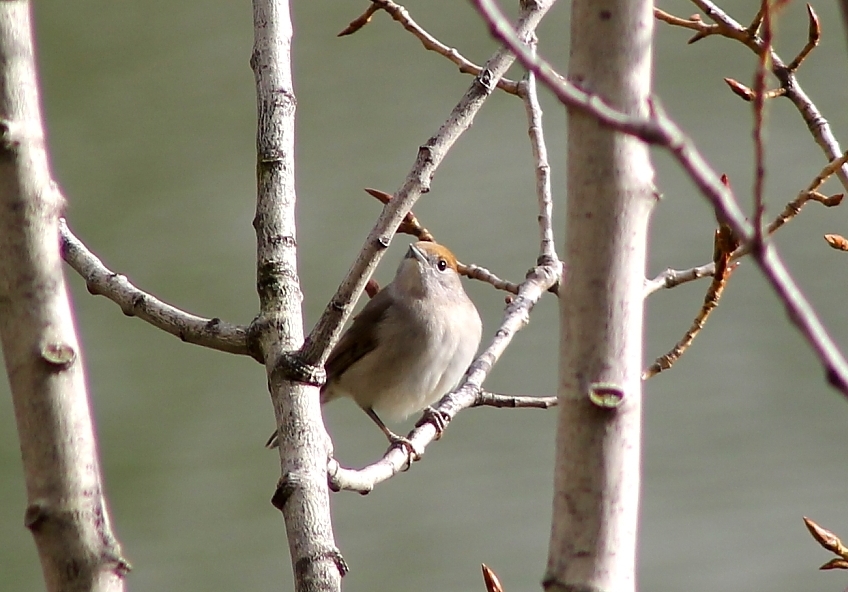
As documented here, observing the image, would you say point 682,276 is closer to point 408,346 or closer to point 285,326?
point 285,326

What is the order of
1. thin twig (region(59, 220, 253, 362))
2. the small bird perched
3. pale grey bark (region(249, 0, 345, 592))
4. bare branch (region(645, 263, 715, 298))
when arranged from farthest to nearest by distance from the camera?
the small bird perched, bare branch (region(645, 263, 715, 298)), thin twig (region(59, 220, 253, 362)), pale grey bark (region(249, 0, 345, 592))

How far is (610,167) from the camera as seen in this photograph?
108 centimetres

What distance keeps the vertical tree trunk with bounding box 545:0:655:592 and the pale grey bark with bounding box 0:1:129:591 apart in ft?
1.46

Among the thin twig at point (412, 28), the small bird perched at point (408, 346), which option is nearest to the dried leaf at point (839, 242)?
the thin twig at point (412, 28)

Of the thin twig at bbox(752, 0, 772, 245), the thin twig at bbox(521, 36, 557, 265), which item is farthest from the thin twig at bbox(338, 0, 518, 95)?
the thin twig at bbox(752, 0, 772, 245)

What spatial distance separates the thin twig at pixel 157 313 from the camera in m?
1.90

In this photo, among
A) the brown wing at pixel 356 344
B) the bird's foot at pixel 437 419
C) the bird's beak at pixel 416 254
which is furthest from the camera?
the bird's beak at pixel 416 254

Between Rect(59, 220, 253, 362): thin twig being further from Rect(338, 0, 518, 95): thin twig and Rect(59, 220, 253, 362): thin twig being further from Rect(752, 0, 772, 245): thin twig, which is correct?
Rect(752, 0, 772, 245): thin twig

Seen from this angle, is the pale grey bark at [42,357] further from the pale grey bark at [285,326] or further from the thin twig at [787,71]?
the thin twig at [787,71]

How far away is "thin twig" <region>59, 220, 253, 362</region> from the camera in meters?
1.90

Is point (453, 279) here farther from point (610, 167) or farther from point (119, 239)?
point (610, 167)

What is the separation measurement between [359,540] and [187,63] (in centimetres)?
251

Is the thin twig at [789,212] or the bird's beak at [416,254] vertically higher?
the bird's beak at [416,254]

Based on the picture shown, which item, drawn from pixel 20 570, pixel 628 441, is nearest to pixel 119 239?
pixel 20 570
